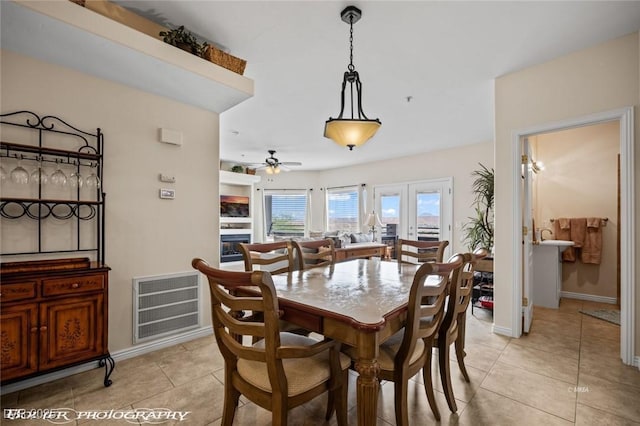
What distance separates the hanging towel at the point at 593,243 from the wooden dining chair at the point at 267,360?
4.47 meters

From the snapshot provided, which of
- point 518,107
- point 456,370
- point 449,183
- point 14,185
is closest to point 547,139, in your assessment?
point 449,183

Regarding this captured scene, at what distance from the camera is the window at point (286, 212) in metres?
8.69

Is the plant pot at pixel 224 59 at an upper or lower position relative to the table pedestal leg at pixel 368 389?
upper

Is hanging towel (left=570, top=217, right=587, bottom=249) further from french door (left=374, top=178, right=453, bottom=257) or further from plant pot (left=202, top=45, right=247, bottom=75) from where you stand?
plant pot (left=202, top=45, right=247, bottom=75)

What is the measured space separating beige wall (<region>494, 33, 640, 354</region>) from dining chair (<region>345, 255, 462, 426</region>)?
5.78 feet

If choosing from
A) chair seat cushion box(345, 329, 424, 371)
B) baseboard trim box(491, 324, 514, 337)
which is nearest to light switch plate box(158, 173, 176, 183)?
chair seat cushion box(345, 329, 424, 371)

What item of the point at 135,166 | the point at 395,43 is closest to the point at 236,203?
the point at 135,166

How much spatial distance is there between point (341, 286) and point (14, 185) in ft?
7.98

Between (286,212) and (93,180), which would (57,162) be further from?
(286,212)

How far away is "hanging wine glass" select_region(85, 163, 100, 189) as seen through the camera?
7.63 feet

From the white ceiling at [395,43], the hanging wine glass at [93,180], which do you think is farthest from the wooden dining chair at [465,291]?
the hanging wine glass at [93,180]

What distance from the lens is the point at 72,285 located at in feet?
6.51

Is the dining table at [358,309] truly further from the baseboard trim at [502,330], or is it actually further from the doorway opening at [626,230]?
the doorway opening at [626,230]

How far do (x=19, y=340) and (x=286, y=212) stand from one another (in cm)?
704
